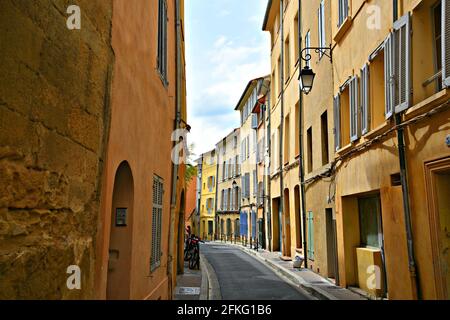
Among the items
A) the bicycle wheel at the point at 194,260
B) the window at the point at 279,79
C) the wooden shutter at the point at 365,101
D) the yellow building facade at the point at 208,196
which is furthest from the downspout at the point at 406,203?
the yellow building facade at the point at 208,196

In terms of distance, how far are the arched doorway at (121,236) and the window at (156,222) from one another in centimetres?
153

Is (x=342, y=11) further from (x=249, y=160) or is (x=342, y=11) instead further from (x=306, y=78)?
(x=249, y=160)

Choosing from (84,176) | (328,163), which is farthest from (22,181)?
(328,163)

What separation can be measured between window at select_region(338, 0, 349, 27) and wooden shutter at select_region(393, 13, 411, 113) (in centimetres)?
333

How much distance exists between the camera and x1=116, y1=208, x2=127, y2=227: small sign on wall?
509 cm

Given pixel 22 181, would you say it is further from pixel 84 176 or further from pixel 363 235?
pixel 363 235

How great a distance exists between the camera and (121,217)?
511cm

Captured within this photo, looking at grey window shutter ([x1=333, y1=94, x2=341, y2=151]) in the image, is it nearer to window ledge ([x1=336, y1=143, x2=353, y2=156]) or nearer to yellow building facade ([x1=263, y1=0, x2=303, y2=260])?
window ledge ([x1=336, y1=143, x2=353, y2=156])

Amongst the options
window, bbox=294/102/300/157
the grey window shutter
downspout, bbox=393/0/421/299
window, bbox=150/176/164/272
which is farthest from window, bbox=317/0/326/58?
window, bbox=150/176/164/272

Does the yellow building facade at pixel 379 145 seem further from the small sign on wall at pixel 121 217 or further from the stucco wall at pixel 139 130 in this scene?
the small sign on wall at pixel 121 217

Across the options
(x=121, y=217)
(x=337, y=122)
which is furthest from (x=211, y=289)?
(x=121, y=217)

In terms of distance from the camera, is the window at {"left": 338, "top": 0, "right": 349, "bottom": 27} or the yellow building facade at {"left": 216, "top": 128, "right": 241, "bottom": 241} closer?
the window at {"left": 338, "top": 0, "right": 349, "bottom": 27}

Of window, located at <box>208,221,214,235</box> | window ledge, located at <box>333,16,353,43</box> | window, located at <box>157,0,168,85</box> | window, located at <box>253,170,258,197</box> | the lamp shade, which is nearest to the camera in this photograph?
window, located at <box>157,0,168,85</box>
